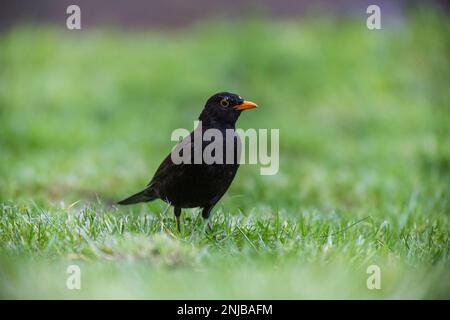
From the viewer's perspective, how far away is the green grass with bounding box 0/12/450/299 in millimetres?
2590

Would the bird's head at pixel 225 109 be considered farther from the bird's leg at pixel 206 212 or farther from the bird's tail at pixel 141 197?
the bird's tail at pixel 141 197

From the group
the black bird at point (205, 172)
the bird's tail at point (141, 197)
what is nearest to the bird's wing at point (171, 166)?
the black bird at point (205, 172)

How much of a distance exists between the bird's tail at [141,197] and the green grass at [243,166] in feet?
0.41

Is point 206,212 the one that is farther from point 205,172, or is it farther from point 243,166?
point 243,166

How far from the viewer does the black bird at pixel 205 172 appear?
10.7 feet

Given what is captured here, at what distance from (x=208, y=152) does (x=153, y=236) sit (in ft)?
2.03

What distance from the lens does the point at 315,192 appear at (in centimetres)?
530

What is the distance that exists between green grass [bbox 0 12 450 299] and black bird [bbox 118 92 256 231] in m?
0.13

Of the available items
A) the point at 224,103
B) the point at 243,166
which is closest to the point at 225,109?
the point at 224,103

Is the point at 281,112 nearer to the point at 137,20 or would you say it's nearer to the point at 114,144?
the point at 114,144

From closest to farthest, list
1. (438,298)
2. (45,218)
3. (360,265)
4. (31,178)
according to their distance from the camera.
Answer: (438,298) < (360,265) < (45,218) < (31,178)

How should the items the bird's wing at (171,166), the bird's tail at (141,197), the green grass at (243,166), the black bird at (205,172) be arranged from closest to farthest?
the green grass at (243,166)
the black bird at (205,172)
the bird's wing at (171,166)
the bird's tail at (141,197)

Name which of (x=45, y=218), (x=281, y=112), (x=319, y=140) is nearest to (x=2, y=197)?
(x=45, y=218)

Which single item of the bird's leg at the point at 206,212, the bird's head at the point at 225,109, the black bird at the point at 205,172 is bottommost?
the bird's leg at the point at 206,212
